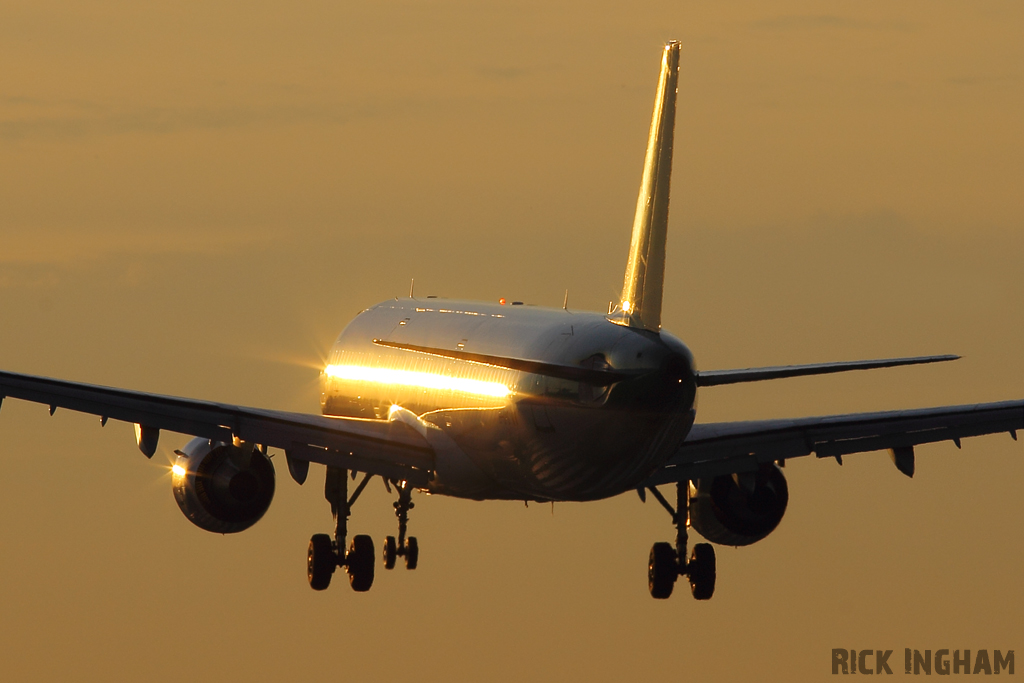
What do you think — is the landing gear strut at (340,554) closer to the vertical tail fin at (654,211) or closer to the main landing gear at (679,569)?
the main landing gear at (679,569)

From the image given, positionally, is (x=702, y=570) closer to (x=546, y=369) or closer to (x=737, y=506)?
(x=737, y=506)

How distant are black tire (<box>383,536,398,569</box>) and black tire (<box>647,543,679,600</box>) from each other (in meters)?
9.62

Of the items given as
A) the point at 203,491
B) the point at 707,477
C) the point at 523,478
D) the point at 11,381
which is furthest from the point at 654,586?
the point at 11,381

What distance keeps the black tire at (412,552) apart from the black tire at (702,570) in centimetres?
1024

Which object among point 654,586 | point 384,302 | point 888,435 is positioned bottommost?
point 654,586

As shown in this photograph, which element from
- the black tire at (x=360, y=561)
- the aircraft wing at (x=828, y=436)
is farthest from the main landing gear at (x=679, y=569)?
the black tire at (x=360, y=561)

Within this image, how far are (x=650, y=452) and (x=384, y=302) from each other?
2056cm

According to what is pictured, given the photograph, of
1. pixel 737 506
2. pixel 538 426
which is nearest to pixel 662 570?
pixel 737 506

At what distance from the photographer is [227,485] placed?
58250mm

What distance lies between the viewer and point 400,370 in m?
62.3

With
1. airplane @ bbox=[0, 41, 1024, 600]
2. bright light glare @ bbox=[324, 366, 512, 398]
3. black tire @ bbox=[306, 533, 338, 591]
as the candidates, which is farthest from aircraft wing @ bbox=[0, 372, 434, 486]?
black tire @ bbox=[306, 533, 338, 591]

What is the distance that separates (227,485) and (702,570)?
12922mm

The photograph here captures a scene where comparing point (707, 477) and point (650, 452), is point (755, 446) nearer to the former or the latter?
point (707, 477)

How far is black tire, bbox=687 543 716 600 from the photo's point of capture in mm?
60094
